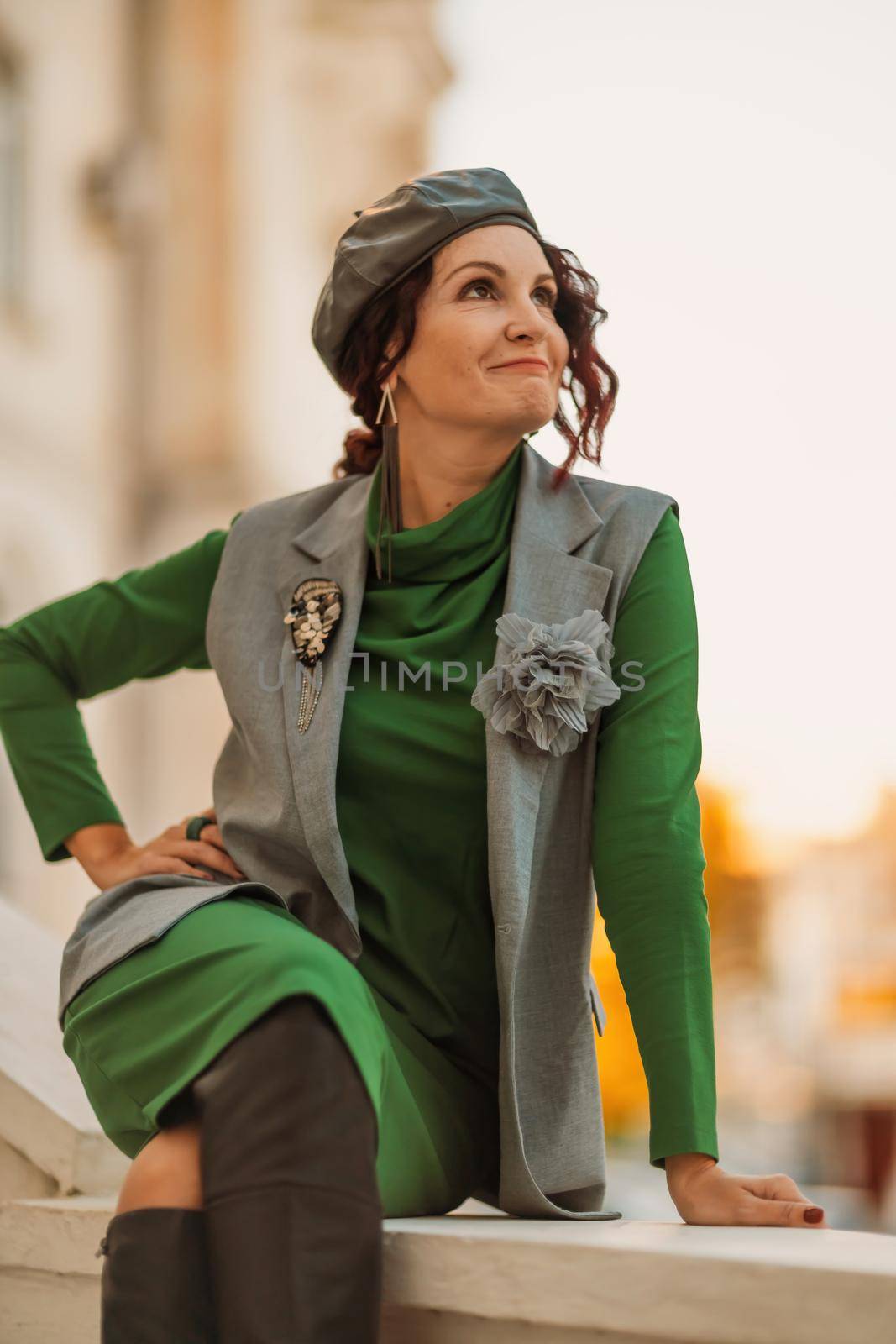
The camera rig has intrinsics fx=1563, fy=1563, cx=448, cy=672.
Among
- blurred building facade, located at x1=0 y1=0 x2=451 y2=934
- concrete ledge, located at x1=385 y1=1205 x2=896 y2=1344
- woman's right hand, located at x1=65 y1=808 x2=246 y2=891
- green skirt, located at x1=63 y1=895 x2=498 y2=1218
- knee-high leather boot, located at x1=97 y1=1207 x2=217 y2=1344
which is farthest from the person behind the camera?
blurred building facade, located at x1=0 y1=0 x2=451 y2=934

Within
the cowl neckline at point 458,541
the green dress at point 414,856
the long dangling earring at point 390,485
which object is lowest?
the green dress at point 414,856

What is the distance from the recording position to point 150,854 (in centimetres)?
243

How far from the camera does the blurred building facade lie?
1348 centimetres

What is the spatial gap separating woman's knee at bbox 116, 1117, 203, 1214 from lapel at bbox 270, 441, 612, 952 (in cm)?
48

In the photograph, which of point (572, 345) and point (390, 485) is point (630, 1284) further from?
point (572, 345)

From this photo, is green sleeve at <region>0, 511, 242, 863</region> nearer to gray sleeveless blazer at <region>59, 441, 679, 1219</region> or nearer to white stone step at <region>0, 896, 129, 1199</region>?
gray sleeveless blazer at <region>59, 441, 679, 1219</region>

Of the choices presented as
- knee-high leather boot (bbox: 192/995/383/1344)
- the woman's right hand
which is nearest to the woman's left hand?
knee-high leather boot (bbox: 192/995/383/1344)

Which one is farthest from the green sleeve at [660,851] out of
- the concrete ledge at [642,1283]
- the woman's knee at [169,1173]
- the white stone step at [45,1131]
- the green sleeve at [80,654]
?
the white stone step at [45,1131]

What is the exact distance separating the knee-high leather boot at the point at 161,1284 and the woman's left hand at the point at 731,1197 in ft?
1.95

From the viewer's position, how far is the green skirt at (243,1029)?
179cm

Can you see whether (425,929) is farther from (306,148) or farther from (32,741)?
(306,148)

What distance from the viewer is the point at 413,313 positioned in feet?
8.36

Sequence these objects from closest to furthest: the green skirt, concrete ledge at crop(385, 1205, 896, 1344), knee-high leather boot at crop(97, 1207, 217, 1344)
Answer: concrete ledge at crop(385, 1205, 896, 1344) → knee-high leather boot at crop(97, 1207, 217, 1344) → the green skirt

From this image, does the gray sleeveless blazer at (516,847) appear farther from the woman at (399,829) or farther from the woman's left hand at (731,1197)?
the woman's left hand at (731,1197)
